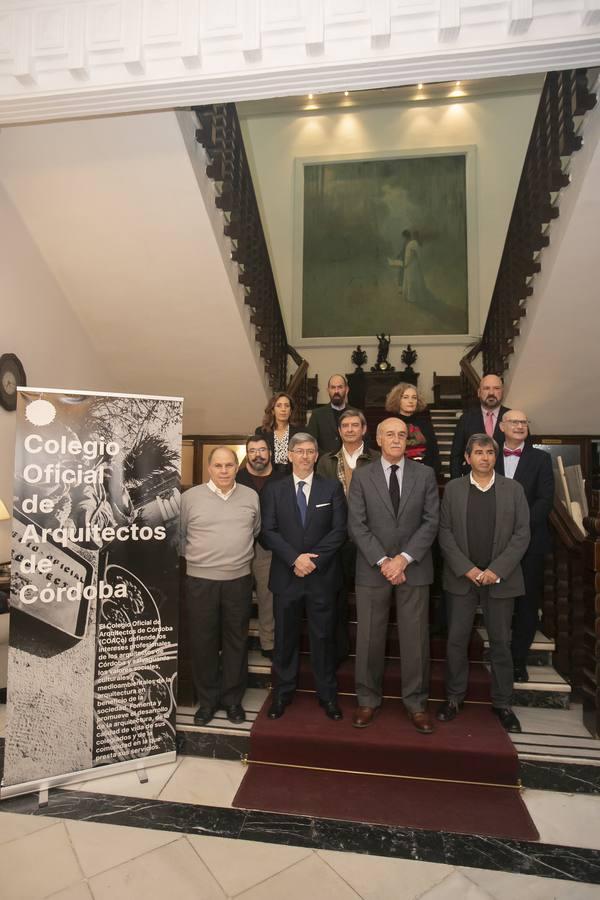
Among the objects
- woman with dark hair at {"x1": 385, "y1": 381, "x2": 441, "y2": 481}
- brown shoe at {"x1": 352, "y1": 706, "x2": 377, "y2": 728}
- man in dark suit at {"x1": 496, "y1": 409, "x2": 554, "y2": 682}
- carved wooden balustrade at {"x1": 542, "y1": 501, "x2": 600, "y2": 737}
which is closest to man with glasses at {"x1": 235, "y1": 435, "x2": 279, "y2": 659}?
brown shoe at {"x1": 352, "y1": 706, "x2": 377, "y2": 728}

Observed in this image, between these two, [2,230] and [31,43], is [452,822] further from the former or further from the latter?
[2,230]

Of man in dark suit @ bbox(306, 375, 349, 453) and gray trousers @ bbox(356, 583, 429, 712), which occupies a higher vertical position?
man in dark suit @ bbox(306, 375, 349, 453)

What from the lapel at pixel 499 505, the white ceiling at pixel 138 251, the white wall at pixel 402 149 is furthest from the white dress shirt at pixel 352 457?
the white wall at pixel 402 149

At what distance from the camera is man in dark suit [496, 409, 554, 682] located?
3188mm

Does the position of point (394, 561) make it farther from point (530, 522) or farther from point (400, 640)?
point (530, 522)

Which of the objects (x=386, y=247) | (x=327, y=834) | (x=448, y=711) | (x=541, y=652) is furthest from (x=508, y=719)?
(x=386, y=247)

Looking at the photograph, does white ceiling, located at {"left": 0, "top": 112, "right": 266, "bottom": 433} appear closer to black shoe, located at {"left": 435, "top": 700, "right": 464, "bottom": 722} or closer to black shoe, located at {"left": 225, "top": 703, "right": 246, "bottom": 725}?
black shoe, located at {"left": 225, "top": 703, "right": 246, "bottom": 725}

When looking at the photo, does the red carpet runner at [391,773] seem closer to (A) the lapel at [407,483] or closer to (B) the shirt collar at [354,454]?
(A) the lapel at [407,483]

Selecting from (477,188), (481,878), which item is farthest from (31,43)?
(477,188)

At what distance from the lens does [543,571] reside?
3453mm

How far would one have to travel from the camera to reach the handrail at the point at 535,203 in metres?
3.95

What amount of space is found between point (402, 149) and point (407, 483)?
7597 millimetres

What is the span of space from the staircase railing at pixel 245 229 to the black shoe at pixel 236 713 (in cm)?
315

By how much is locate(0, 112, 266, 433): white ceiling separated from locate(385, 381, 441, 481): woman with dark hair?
7.63 ft
